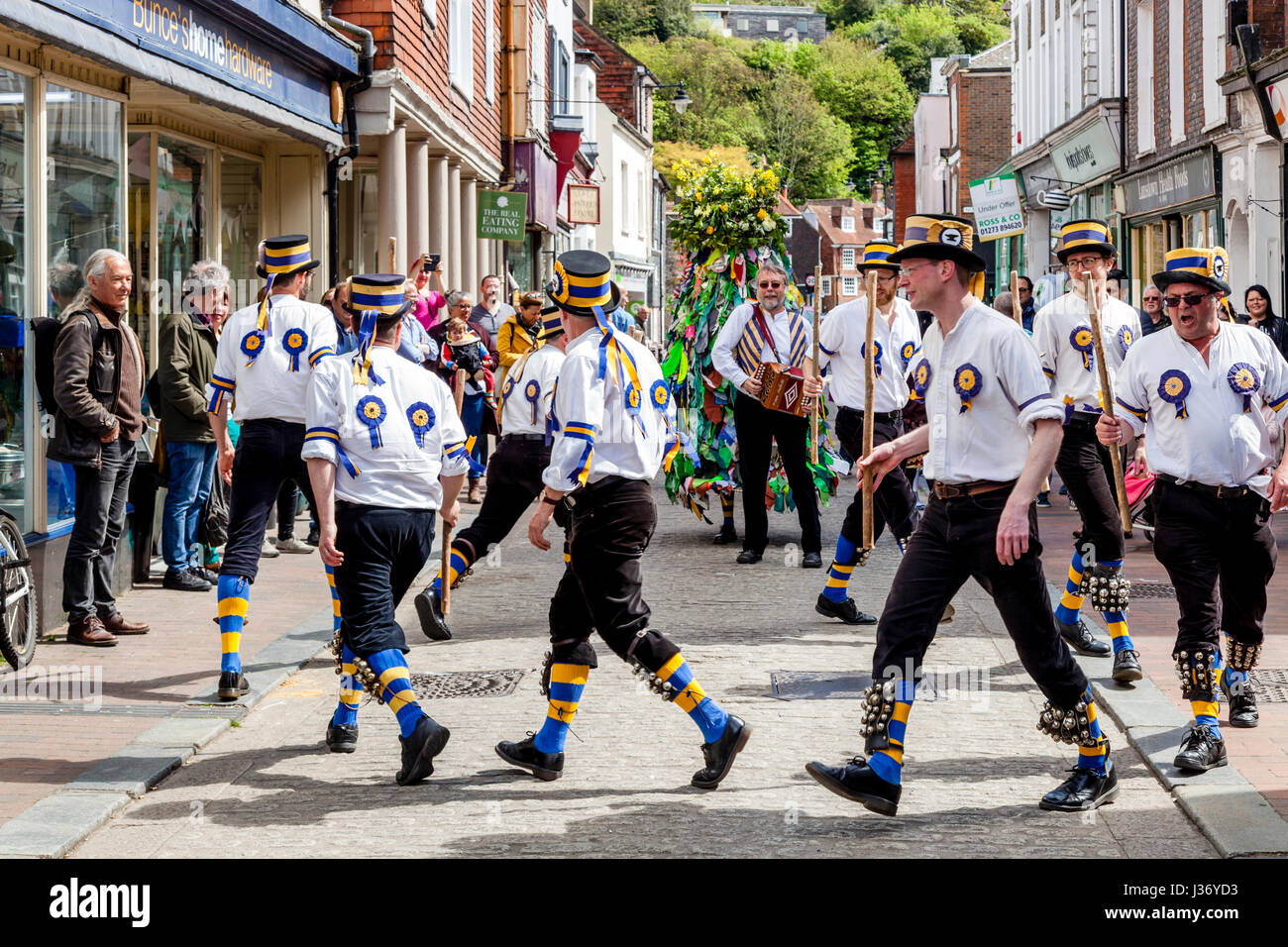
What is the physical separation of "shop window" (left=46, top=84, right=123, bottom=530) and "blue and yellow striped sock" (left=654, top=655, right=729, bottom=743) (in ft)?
15.9

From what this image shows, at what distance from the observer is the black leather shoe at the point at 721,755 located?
5.98 metres

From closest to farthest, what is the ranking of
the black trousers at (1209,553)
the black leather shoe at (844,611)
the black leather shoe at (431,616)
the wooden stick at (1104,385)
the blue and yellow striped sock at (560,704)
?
the blue and yellow striped sock at (560,704)
the black trousers at (1209,553)
the wooden stick at (1104,385)
the black leather shoe at (431,616)
the black leather shoe at (844,611)

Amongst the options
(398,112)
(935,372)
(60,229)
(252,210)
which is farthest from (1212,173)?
(935,372)

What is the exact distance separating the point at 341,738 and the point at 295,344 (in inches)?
78.7

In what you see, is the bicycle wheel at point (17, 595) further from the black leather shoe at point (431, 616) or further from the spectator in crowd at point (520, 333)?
the spectator in crowd at point (520, 333)

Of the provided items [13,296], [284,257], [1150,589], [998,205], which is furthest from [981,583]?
[998,205]

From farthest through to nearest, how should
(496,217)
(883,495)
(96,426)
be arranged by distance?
(496,217), (883,495), (96,426)

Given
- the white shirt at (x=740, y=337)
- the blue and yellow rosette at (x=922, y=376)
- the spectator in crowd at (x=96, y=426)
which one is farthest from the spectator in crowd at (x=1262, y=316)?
the spectator in crowd at (x=96, y=426)

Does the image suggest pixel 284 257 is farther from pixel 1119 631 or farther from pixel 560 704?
pixel 1119 631

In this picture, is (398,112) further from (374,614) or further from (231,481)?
(374,614)

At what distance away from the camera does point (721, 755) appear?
5988 mm

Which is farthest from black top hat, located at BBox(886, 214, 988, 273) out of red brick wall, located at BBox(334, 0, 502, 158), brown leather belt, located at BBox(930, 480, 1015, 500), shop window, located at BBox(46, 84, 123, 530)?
red brick wall, located at BBox(334, 0, 502, 158)

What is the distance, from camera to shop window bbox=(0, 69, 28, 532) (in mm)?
8992

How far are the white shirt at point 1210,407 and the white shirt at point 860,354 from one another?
3594 millimetres
